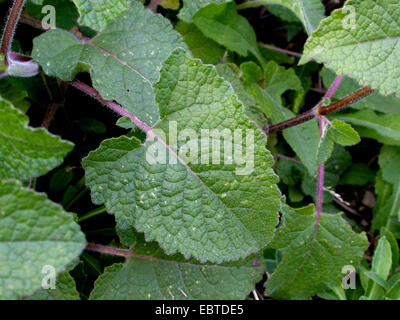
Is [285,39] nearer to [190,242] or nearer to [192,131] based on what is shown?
[192,131]

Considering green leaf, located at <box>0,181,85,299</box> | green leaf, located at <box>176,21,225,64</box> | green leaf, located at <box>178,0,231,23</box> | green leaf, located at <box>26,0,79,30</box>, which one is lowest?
green leaf, located at <box>0,181,85,299</box>

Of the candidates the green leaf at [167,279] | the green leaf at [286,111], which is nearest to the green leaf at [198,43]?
the green leaf at [286,111]

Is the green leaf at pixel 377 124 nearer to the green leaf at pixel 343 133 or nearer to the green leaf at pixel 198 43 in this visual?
the green leaf at pixel 343 133

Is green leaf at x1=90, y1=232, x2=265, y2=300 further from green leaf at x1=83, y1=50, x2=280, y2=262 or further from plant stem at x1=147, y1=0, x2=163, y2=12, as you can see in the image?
plant stem at x1=147, y1=0, x2=163, y2=12

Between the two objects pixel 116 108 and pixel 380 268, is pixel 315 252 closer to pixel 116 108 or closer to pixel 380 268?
pixel 380 268

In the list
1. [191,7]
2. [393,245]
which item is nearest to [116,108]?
[191,7]

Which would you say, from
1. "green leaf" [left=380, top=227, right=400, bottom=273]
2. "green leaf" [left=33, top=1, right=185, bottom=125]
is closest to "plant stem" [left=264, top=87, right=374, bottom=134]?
"green leaf" [left=33, top=1, right=185, bottom=125]

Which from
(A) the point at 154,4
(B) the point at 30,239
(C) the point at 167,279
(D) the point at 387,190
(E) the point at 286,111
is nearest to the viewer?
(B) the point at 30,239
